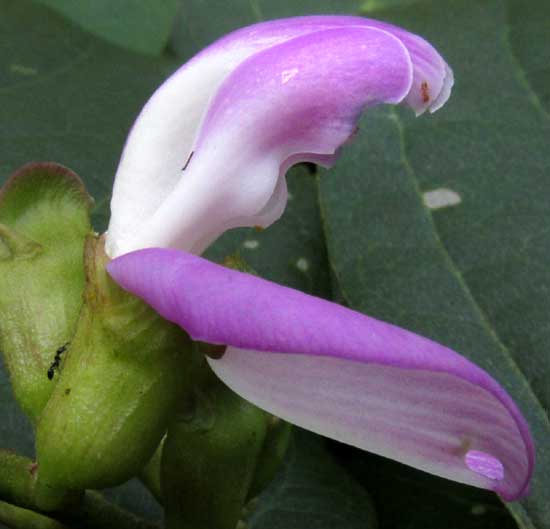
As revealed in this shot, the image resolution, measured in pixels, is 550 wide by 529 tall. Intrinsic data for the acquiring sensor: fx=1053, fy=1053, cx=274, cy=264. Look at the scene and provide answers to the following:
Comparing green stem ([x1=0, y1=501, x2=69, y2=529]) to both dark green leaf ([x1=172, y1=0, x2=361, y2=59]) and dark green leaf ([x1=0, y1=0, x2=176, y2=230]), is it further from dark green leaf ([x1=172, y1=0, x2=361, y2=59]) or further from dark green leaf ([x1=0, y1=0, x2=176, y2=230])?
dark green leaf ([x1=172, y1=0, x2=361, y2=59])

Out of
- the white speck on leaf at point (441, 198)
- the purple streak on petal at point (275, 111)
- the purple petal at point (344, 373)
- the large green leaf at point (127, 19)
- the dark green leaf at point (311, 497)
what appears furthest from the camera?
the large green leaf at point (127, 19)

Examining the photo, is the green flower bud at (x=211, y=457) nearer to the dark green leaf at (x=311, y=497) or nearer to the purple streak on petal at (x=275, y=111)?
the purple streak on petal at (x=275, y=111)

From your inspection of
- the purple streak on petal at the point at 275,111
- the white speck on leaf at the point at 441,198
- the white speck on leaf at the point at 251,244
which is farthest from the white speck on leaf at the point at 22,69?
the purple streak on petal at the point at 275,111

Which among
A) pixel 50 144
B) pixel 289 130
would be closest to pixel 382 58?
pixel 289 130

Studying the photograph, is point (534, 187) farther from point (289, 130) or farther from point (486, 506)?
point (289, 130)

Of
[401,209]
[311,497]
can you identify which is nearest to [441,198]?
[401,209]

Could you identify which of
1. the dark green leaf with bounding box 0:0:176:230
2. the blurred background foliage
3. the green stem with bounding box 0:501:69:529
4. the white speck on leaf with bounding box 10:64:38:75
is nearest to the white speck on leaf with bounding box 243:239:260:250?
the blurred background foliage

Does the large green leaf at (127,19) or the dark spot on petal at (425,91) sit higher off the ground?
the dark spot on petal at (425,91)
